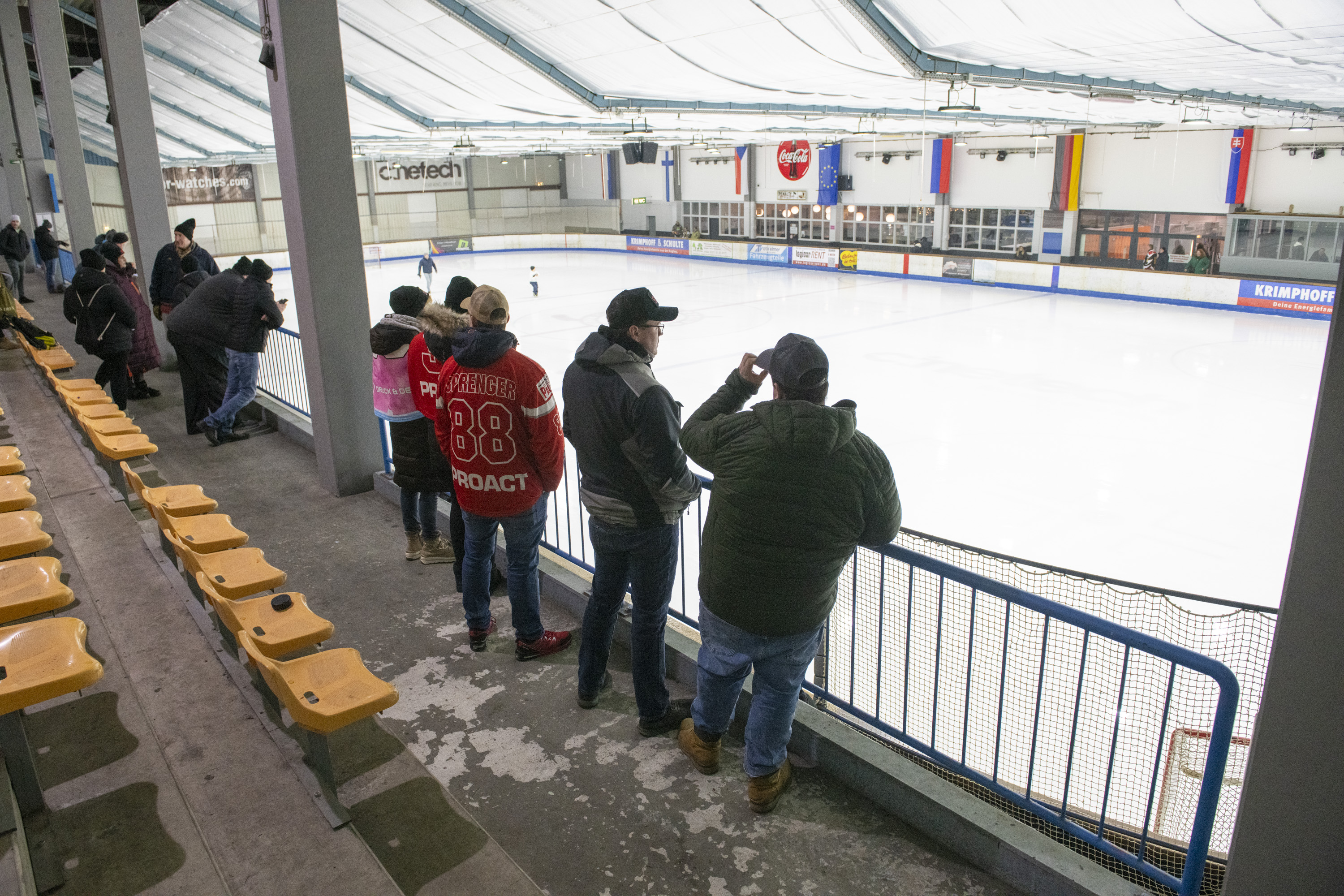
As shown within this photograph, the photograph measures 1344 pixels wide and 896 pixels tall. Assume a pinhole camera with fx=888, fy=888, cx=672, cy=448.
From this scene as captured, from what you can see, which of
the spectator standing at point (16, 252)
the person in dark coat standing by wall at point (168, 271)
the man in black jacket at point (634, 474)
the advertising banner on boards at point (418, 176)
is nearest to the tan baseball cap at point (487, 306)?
the man in black jacket at point (634, 474)

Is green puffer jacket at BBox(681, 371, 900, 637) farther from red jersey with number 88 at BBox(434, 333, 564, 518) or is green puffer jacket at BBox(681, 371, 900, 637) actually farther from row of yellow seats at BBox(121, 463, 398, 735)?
row of yellow seats at BBox(121, 463, 398, 735)

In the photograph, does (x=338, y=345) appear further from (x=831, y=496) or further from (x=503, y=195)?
(x=503, y=195)

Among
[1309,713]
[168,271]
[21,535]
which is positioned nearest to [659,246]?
[168,271]

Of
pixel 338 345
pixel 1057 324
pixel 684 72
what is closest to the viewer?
pixel 338 345

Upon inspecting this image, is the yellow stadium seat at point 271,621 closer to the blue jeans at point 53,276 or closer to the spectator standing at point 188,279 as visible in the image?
the spectator standing at point 188,279

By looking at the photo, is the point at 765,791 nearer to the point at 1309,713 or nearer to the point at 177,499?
the point at 1309,713

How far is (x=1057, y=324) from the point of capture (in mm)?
18922

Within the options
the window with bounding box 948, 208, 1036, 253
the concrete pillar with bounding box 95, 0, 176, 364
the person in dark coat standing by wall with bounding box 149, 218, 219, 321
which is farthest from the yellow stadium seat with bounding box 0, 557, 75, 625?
the window with bounding box 948, 208, 1036, 253

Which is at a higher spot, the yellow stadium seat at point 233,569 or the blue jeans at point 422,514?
the yellow stadium seat at point 233,569

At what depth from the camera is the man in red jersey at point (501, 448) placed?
3441 millimetres

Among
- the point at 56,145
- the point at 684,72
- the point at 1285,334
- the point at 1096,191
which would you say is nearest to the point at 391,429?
the point at 684,72

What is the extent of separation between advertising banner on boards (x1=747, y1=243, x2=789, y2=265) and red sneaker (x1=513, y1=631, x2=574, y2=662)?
28148 millimetres

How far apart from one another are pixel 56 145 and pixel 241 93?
5853 millimetres

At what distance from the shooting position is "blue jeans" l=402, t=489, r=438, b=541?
16.2ft
